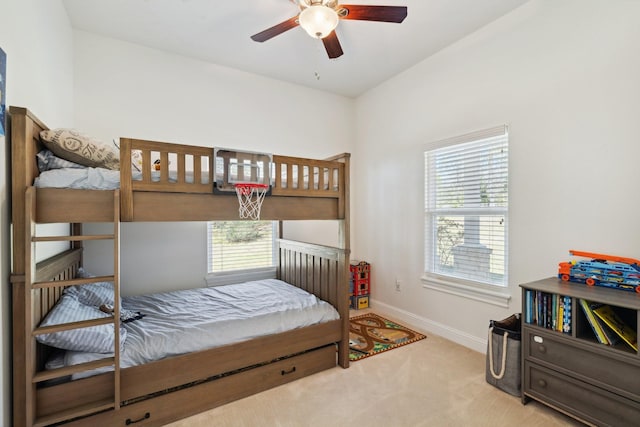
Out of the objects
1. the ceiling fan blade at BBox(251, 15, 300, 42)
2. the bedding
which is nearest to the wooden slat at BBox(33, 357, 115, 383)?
the bedding

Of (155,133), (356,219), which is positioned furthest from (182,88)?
(356,219)

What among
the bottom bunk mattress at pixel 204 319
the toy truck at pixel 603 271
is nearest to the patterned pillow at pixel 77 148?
the bottom bunk mattress at pixel 204 319

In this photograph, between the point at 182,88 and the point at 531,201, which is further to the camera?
the point at 182,88

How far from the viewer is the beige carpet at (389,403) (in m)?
1.83

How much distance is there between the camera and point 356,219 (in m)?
4.30

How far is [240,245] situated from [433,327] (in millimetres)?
2343

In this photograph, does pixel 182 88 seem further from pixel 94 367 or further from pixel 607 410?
pixel 607 410

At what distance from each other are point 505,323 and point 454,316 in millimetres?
716

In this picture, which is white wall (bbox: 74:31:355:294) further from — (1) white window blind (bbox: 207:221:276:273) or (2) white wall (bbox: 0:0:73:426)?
(2) white wall (bbox: 0:0:73:426)

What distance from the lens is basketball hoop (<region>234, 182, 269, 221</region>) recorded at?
2.01 m

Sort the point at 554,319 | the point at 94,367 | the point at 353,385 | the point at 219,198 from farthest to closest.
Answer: the point at 353,385 → the point at 219,198 → the point at 554,319 → the point at 94,367

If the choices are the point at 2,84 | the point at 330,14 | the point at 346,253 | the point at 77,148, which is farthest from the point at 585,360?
the point at 2,84

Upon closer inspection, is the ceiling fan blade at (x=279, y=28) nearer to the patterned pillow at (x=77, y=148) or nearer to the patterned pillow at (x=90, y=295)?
the patterned pillow at (x=77, y=148)

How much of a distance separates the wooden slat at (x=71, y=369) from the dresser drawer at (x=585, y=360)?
100 inches
